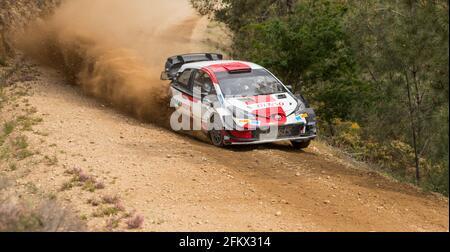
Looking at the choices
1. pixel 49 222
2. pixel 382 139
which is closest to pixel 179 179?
pixel 49 222

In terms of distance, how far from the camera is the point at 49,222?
25.2ft

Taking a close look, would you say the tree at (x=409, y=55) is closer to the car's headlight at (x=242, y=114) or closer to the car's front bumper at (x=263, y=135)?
the car's front bumper at (x=263, y=135)

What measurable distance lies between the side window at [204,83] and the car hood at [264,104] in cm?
69

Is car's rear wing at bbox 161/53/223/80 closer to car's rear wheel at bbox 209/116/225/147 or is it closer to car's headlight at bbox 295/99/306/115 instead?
car's rear wheel at bbox 209/116/225/147

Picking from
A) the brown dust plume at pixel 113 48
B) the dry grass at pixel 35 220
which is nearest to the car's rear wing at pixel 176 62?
the brown dust plume at pixel 113 48

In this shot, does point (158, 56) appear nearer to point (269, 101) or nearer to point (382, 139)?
point (382, 139)

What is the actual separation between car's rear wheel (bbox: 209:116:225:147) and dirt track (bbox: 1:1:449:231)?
0.21 metres

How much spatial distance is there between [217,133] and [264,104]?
1.17 meters

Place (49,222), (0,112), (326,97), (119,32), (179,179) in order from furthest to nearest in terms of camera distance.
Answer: (119,32) < (326,97) < (0,112) < (179,179) < (49,222)

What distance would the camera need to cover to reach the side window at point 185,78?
14719 mm

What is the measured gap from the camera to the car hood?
13086mm

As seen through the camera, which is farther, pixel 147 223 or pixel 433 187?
pixel 433 187

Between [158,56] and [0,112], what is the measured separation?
896 cm
